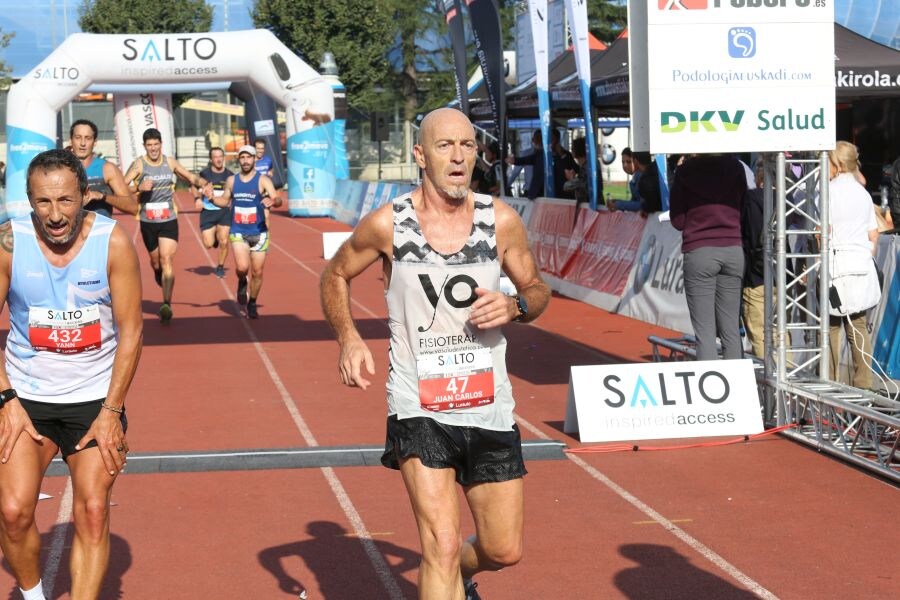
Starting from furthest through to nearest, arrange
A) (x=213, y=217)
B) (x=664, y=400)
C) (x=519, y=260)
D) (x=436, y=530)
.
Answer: (x=213, y=217)
(x=664, y=400)
(x=519, y=260)
(x=436, y=530)

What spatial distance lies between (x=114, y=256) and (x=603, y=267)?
11.7m

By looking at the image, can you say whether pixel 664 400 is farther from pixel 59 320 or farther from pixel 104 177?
pixel 104 177

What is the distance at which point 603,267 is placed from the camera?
632 inches

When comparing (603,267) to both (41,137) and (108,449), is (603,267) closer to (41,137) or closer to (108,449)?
(108,449)

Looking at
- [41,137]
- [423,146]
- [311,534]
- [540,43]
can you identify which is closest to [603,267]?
[540,43]

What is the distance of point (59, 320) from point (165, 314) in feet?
33.9

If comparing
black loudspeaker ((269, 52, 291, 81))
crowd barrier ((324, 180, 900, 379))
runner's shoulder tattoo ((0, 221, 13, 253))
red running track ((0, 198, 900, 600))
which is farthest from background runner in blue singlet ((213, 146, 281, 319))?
black loudspeaker ((269, 52, 291, 81))

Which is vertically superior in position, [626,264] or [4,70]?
→ [4,70]

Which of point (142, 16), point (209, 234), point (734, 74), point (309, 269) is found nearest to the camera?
point (734, 74)

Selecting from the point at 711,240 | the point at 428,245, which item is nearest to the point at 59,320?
the point at 428,245

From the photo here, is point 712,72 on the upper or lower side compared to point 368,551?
upper

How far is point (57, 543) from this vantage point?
650 centimetres

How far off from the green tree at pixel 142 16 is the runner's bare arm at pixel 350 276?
5959 cm

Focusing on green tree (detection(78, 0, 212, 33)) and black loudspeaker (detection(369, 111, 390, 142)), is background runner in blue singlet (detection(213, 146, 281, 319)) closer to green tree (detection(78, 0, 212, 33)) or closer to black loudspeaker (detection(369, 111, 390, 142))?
black loudspeaker (detection(369, 111, 390, 142))
